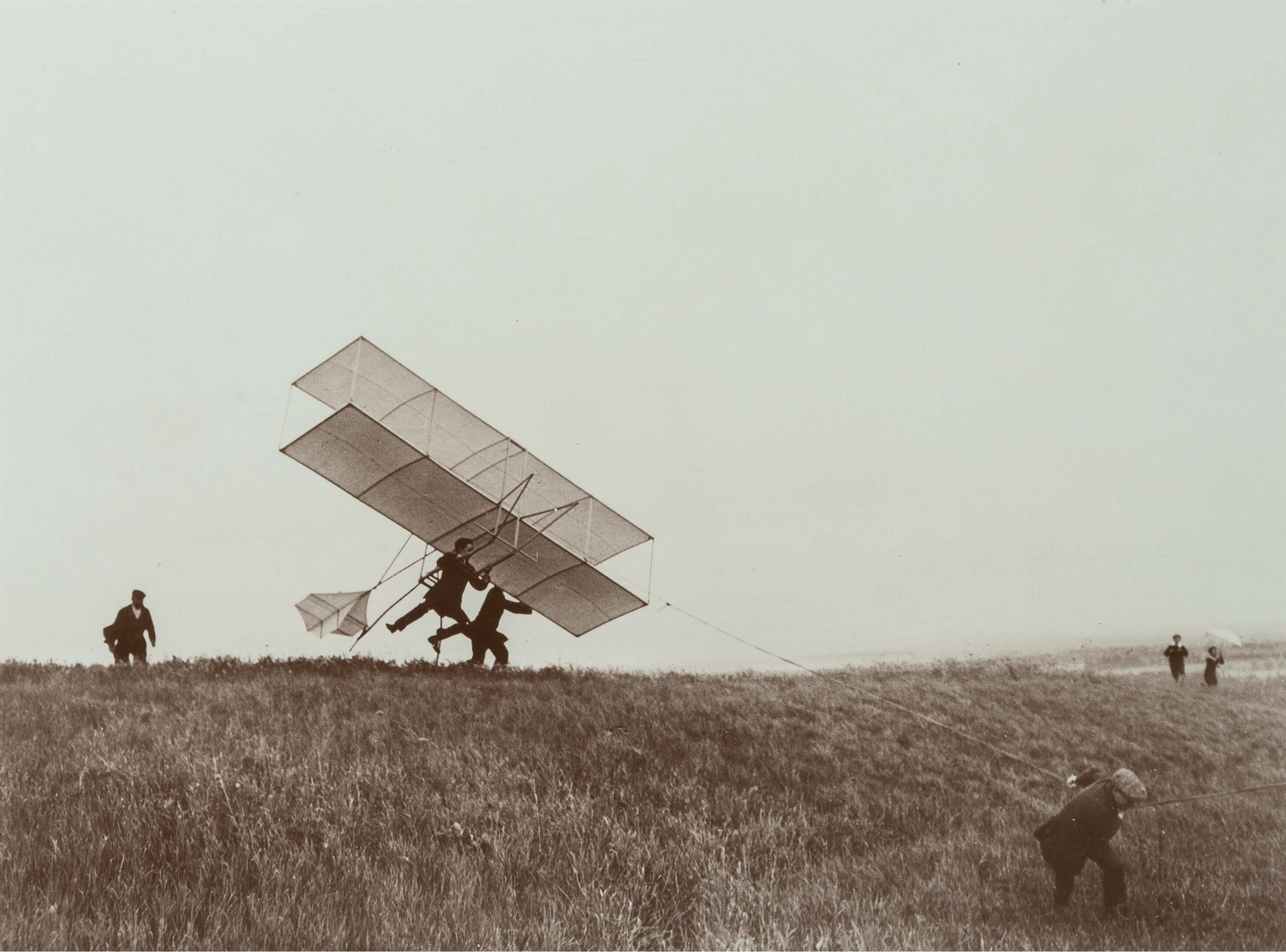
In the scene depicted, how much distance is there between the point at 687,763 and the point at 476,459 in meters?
6.58

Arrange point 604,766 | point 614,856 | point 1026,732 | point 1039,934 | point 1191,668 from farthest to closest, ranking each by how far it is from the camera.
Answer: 1. point 1191,668
2. point 1026,732
3. point 604,766
4. point 614,856
5. point 1039,934

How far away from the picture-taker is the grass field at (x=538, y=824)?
6.64 m

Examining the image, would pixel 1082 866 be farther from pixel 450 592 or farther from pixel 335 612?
pixel 335 612

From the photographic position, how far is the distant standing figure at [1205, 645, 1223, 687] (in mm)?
29234

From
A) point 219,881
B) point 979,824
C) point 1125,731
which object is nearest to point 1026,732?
point 1125,731

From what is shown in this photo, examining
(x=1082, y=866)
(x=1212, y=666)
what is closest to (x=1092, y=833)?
(x=1082, y=866)

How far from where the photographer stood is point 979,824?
12.3 metres

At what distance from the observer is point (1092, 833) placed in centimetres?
841

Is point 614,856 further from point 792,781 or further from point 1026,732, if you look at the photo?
point 1026,732

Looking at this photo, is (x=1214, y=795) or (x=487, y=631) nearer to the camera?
(x=1214, y=795)

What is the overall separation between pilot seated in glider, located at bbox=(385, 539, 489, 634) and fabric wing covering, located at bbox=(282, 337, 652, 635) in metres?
0.50

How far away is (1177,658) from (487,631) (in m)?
24.6

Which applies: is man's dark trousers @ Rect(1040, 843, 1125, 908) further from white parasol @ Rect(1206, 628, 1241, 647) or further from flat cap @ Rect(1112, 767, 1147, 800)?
white parasol @ Rect(1206, 628, 1241, 647)

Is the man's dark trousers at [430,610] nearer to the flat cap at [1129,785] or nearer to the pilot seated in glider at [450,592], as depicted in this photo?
the pilot seated in glider at [450,592]
